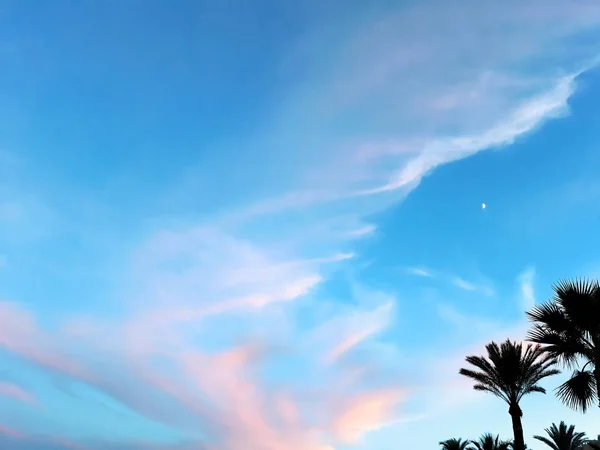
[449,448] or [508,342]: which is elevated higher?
[508,342]

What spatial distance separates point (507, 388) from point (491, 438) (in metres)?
17.8

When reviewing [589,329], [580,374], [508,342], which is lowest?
[580,374]

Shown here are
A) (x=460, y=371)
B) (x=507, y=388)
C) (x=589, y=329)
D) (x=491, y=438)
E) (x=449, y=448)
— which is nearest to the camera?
(x=589, y=329)

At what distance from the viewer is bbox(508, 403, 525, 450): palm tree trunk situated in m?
31.9

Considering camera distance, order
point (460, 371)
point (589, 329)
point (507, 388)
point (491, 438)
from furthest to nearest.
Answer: point (491, 438) → point (460, 371) → point (507, 388) → point (589, 329)

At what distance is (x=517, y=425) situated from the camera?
1278 inches

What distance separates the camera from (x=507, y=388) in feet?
110

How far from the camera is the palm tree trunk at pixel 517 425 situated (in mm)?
31886

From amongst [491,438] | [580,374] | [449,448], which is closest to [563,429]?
[491,438]

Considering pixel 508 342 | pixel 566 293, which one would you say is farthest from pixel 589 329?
pixel 508 342

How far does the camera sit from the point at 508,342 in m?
33.8

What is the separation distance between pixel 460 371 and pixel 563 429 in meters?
14.9

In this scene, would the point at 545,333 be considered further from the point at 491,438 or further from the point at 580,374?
the point at 491,438

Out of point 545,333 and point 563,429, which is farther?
point 563,429
